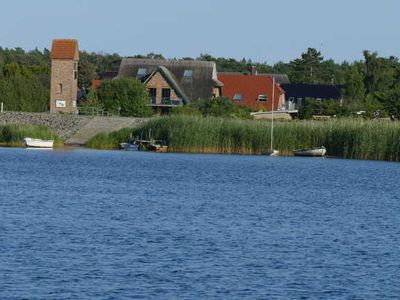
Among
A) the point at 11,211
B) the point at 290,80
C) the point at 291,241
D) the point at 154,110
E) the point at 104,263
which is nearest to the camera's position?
the point at 104,263

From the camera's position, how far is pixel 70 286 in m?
22.3

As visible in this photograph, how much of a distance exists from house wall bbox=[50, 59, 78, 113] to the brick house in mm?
7432

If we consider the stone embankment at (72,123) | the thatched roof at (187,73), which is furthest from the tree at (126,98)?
the thatched roof at (187,73)

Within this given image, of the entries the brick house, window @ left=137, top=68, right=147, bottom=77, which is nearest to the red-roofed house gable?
the brick house

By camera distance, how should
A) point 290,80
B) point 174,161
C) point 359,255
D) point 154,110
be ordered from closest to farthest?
point 359,255 → point 174,161 → point 154,110 → point 290,80

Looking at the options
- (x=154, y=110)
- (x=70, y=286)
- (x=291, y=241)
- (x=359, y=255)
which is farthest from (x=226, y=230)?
(x=154, y=110)

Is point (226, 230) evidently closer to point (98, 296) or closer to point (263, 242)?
point (263, 242)

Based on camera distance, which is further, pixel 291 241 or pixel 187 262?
pixel 291 241

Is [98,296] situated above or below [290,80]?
below

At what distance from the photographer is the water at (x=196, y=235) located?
75.0 ft

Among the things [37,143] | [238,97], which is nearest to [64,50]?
[37,143]

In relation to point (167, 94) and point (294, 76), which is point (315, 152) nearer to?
point (167, 94)

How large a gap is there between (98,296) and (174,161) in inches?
1707

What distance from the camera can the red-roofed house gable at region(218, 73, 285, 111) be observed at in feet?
348
